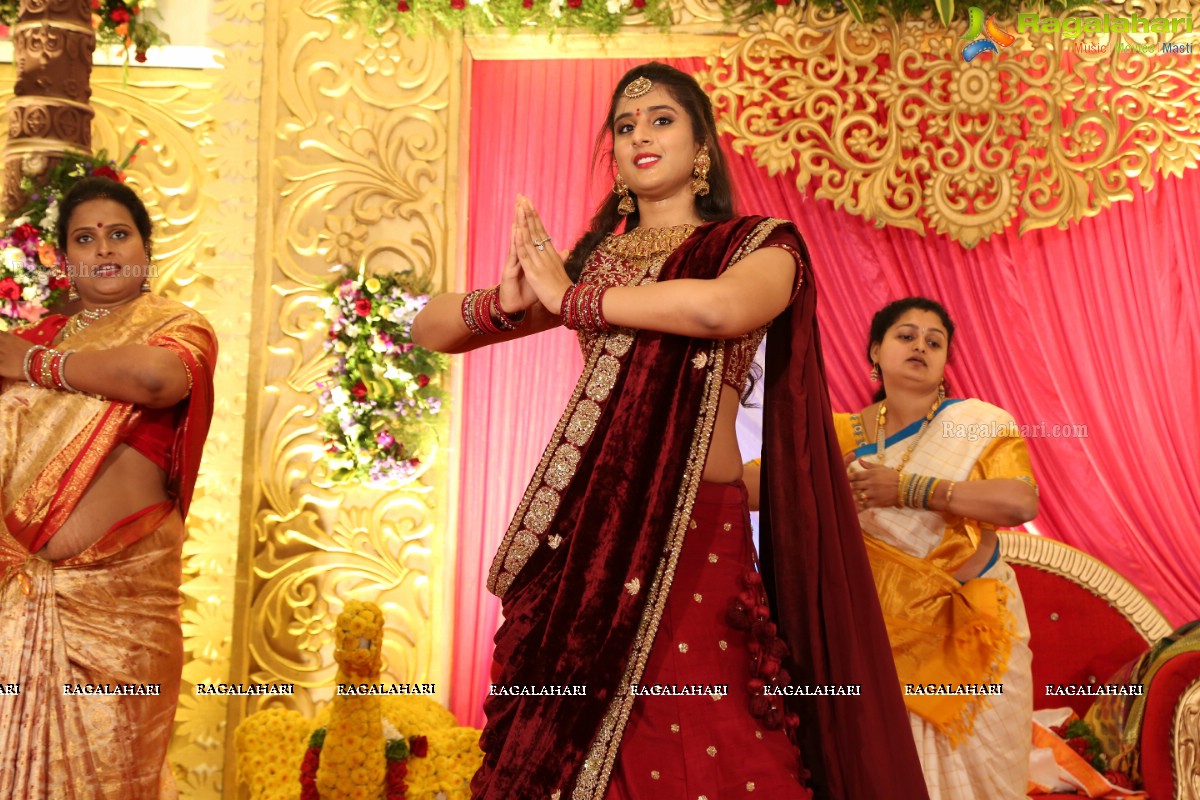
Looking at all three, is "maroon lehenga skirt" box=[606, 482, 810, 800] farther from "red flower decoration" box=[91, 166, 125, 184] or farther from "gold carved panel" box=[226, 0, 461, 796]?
"gold carved panel" box=[226, 0, 461, 796]

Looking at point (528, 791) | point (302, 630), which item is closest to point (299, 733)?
point (302, 630)

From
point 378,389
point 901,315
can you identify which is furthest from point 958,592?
point 378,389

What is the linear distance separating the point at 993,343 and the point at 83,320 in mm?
3388

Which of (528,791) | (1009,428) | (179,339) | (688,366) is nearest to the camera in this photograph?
(528,791)

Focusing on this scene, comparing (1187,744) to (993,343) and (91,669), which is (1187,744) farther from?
(91,669)

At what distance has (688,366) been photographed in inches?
77.4

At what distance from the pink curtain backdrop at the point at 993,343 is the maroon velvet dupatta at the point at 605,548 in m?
2.53

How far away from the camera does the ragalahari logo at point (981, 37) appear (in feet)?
14.7

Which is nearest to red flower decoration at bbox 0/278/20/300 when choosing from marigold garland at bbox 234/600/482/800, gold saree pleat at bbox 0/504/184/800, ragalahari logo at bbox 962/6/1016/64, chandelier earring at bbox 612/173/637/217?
gold saree pleat at bbox 0/504/184/800

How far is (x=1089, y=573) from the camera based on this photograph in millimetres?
4145

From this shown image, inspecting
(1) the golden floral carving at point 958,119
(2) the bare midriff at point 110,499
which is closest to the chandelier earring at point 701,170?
(2) the bare midriff at point 110,499

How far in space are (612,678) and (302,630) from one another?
9.59 feet

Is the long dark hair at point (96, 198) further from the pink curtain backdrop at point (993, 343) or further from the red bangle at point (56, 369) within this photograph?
the pink curtain backdrop at point (993, 343)

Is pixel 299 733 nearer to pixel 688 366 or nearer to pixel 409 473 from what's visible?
pixel 409 473
